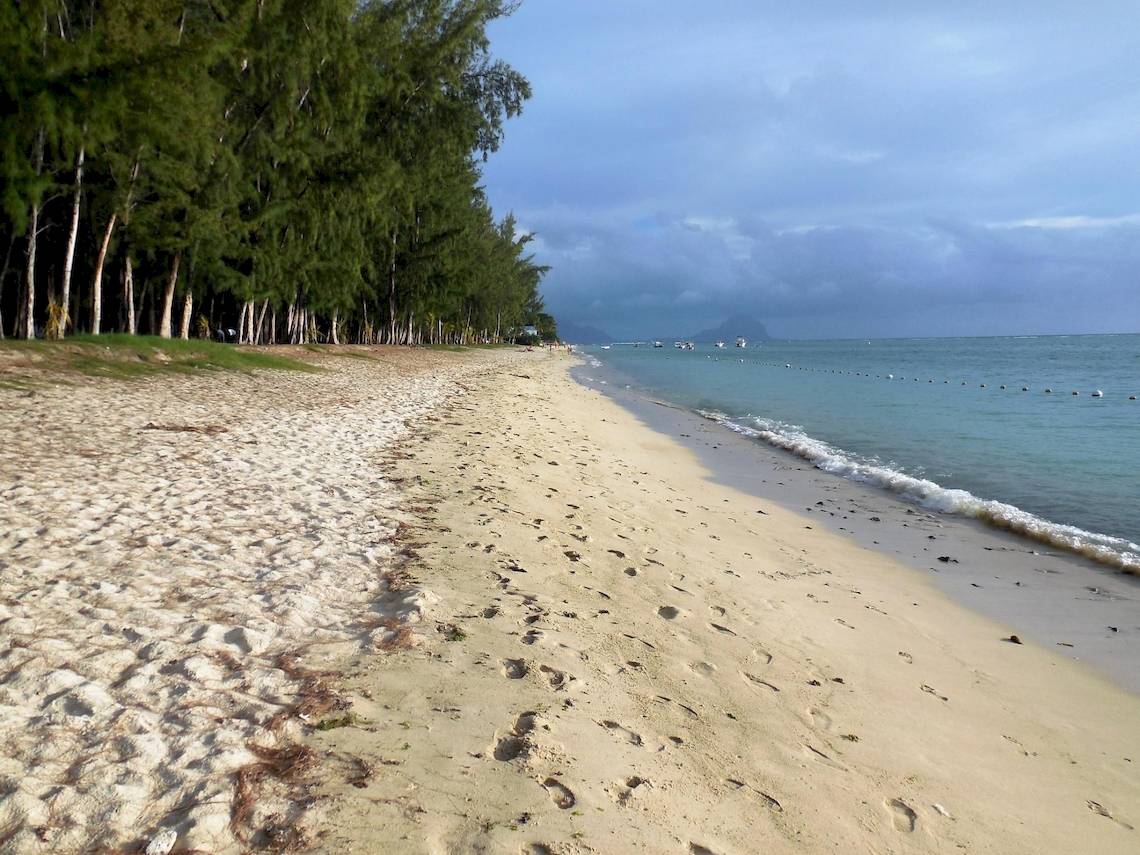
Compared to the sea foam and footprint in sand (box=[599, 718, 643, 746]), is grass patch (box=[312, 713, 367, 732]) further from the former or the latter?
the sea foam

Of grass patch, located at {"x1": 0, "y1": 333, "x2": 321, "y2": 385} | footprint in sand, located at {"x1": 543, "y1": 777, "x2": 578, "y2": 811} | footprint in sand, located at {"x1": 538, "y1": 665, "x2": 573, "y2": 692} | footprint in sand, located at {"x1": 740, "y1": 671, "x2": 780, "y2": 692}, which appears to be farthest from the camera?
grass patch, located at {"x1": 0, "y1": 333, "x2": 321, "y2": 385}

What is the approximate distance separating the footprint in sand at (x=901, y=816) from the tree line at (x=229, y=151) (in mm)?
22498

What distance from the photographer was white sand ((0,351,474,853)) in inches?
114

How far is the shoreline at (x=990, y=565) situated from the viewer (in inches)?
275

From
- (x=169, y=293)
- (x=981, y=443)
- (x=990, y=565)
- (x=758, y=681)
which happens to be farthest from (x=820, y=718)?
(x=169, y=293)

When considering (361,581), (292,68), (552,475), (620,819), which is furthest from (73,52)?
(620,819)

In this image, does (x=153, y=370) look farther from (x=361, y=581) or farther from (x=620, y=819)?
(x=620, y=819)

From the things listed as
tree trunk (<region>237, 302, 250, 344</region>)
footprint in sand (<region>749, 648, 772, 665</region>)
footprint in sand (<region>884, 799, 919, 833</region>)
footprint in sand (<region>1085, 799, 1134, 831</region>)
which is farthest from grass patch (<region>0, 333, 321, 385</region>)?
footprint in sand (<region>1085, 799, 1134, 831</region>)

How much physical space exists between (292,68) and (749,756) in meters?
32.1

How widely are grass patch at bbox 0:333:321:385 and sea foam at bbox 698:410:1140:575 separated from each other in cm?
1786

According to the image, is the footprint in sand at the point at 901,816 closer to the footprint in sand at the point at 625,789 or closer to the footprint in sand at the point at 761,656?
the footprint in sand at the point at 625,789

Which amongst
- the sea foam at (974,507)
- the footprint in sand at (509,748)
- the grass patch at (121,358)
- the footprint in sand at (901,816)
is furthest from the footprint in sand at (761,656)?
the grass patch at (121,358)

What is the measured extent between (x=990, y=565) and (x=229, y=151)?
1061 inches

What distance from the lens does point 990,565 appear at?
9367mm
